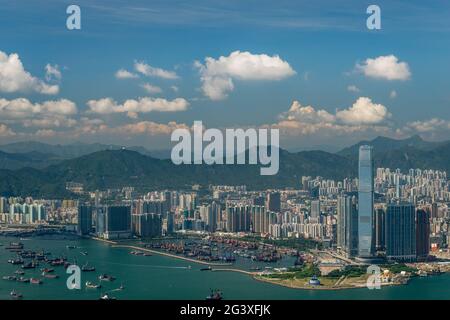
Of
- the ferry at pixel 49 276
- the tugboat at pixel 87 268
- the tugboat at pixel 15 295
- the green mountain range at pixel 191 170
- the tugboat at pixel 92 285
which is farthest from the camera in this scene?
the green mountain range at pixel 191 170

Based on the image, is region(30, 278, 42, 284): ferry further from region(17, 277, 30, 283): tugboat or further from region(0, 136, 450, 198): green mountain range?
region(0, 136, 450, 198): green mountain range

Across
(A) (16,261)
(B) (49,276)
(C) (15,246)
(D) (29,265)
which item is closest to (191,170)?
(C) (15,246)

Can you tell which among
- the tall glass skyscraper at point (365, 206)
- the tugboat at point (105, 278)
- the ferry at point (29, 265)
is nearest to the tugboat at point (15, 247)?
the ferry at point (29, 265)

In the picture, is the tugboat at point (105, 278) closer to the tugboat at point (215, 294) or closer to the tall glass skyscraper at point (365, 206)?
the tugboat at point (215, 294)

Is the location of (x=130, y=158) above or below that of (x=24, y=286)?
above

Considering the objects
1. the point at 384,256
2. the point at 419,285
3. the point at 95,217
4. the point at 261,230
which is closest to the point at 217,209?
the point at 261,230
